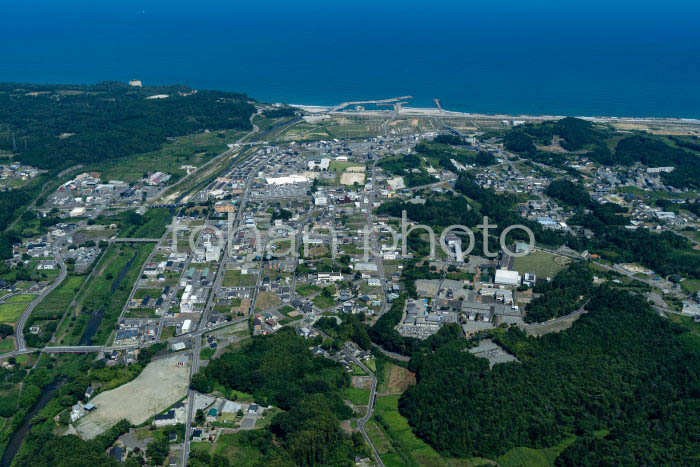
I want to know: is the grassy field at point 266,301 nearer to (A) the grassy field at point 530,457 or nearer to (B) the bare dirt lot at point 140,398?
(B) the bare dirt lot at point 140,398

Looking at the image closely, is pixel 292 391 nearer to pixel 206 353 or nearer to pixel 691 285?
pixel 206 353

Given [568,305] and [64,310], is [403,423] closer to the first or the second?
[568,305]

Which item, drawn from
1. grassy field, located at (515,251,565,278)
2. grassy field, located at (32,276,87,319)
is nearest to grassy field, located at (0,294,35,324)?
grassy field, located at (32,276,87,319)

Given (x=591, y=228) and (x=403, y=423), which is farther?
(x=591, y=228)

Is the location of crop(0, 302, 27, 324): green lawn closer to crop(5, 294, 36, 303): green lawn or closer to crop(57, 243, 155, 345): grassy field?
crop(5, 294, 36, 303): green lawn

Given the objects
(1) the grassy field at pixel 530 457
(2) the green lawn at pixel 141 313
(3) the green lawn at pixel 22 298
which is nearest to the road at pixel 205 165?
(3) the green lawn at pixel 22 298

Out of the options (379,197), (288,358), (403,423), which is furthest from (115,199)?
(403,423)
